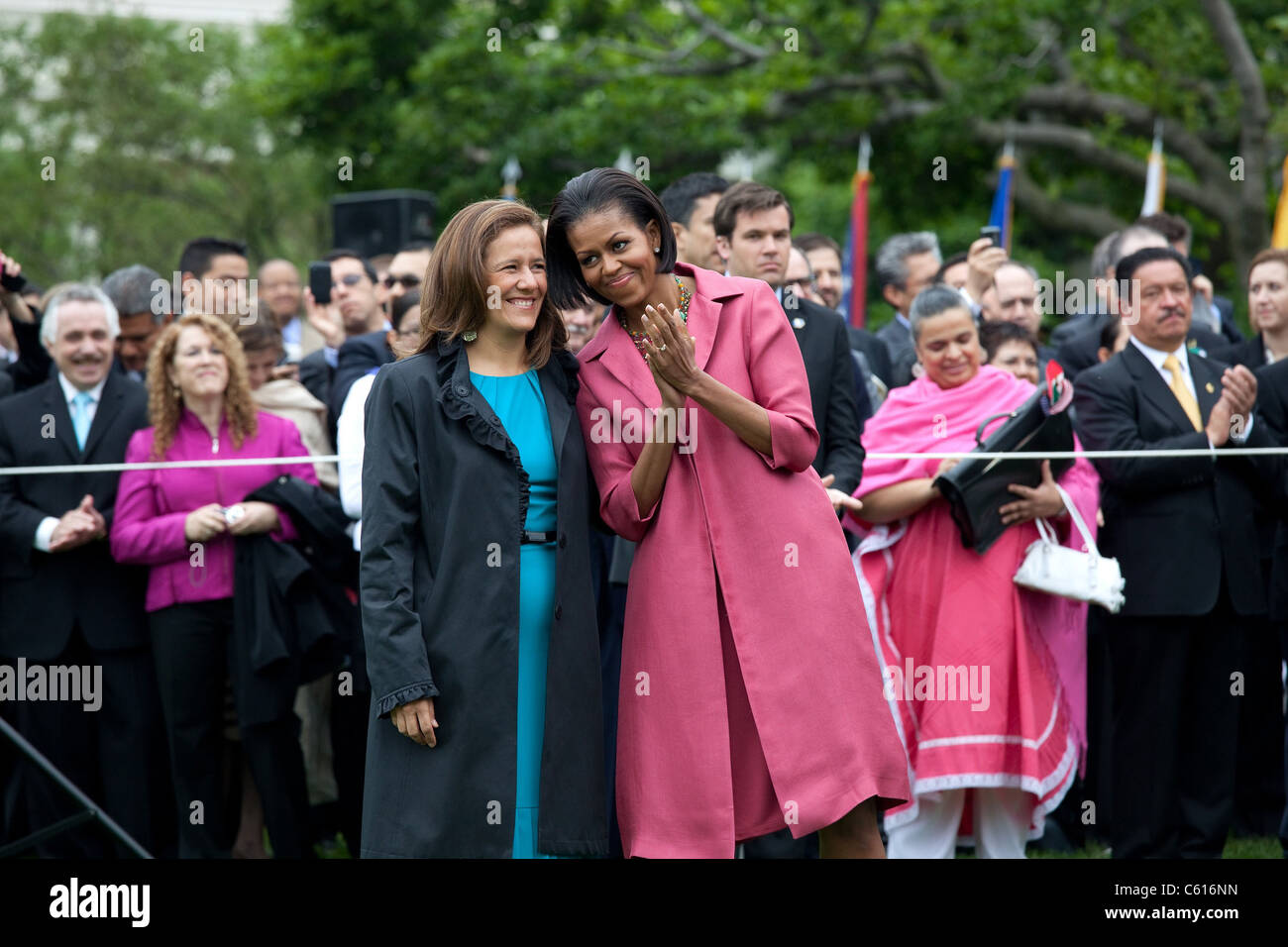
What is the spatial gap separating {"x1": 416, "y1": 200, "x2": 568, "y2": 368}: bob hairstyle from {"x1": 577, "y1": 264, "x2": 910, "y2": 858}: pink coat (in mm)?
362

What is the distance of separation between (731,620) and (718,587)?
4.5 inches

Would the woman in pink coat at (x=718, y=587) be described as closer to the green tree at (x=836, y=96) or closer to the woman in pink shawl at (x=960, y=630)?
the woman in pink shawl at (x=960, y=630)

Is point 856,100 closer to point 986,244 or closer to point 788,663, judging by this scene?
point 986,244

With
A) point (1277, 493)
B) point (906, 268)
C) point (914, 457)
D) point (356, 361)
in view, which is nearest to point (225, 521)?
point (356, 361)

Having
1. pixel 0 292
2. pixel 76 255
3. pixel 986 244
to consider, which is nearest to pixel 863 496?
pixel 986 244

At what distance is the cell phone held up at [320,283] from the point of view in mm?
7702

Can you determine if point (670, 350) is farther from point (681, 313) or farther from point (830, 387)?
point (830, 387)

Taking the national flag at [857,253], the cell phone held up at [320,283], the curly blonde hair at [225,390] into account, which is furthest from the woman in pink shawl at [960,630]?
the national flag at [857,253]

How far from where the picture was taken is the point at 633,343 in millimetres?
4105

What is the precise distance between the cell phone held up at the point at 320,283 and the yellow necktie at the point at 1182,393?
379 cm

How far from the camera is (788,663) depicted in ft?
12.9

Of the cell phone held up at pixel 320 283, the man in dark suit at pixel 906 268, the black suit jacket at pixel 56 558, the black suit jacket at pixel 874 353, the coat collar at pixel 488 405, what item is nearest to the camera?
the coat collar at pixel 488 405

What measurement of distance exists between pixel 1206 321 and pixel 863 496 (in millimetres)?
2494

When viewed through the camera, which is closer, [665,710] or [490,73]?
[665,710]
